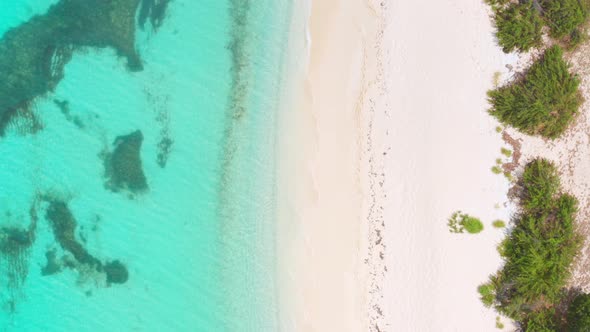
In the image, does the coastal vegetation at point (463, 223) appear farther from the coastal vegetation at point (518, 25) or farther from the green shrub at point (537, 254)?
the coastal vegetation at point (518, 25)

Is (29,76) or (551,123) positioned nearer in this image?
(551,123)

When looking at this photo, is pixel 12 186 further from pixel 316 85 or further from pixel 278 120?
pixel 316 85

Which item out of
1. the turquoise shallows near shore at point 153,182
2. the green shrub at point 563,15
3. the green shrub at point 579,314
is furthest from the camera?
the turquoise shallows near shore at point 153,182

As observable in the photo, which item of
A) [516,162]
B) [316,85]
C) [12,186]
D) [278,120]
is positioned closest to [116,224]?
[12,186]

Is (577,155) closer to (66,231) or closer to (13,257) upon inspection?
(66,231)

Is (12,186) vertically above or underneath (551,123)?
underneath

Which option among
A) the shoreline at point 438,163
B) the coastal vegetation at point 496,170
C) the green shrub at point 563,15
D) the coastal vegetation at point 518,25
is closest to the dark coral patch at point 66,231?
the shoreline at point 438,163


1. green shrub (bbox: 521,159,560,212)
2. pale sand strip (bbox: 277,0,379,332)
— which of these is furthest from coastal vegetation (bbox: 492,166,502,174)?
pale sand strip (bbox: 277,0,379,332)
